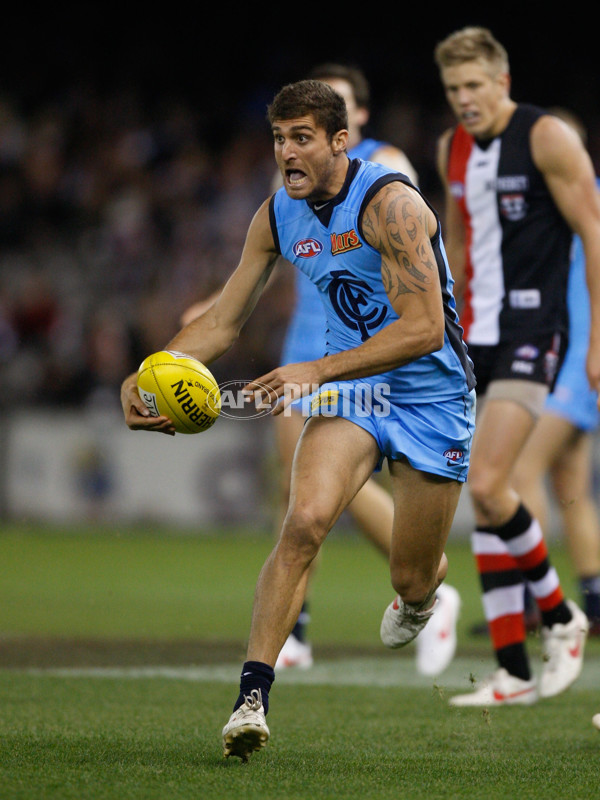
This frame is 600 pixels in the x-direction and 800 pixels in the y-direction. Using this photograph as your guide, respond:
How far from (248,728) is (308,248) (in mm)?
1714

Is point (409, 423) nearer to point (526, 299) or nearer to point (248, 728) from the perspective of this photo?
point (248, 728)

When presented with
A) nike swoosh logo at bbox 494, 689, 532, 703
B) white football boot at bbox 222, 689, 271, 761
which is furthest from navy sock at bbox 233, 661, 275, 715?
nike swoosh logo at bbox 494, 689, 532, 703

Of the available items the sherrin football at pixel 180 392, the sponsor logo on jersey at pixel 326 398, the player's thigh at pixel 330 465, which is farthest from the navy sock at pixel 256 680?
the sponsor logo on jersey at pixel 326 398

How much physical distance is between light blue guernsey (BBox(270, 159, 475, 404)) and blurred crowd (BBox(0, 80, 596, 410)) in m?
10.0

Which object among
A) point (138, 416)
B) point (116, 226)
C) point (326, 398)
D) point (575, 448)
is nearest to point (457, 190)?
point (326, 398)

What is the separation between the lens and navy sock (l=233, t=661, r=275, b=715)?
160 inches

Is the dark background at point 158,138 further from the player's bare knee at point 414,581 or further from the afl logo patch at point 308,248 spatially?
the afl logo patch at point 308,248

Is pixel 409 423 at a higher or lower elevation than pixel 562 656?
higher

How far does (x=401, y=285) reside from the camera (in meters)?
4.41

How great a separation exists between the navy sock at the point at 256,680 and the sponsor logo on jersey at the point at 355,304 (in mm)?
1277

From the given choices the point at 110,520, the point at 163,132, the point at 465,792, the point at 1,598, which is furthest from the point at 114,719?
the point at 163,132

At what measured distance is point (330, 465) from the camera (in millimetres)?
4391

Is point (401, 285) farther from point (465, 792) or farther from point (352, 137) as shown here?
point (352, 137)

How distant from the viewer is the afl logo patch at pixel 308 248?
465cm
